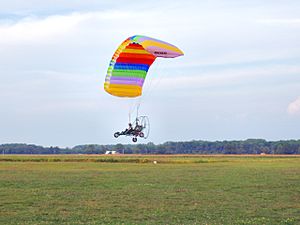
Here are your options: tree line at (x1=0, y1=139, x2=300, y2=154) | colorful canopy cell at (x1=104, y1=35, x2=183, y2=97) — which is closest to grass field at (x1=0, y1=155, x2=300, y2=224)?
colorful canopy cell at (x1=104, y1=35, x2=183, y2=97)

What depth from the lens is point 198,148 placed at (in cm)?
18250

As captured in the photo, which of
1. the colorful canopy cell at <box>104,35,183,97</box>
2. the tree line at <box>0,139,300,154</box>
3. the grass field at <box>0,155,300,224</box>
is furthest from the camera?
the tree line at <box>0,139,300,154</box>

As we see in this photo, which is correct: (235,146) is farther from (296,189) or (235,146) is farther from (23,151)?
(296,189)

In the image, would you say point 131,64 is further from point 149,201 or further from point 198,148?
point 198,148

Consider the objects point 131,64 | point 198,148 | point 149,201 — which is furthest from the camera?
point 198,148

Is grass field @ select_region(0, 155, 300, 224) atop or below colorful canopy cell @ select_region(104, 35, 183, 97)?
below

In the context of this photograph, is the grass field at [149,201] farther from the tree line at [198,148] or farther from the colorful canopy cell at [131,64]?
the tree line at [198,148]

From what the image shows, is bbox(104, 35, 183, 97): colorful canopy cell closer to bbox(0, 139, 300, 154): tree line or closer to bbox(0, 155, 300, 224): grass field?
bbox(0, 155, 300, 224): grass field

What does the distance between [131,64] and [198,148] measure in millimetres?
156271

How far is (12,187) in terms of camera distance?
106 feet

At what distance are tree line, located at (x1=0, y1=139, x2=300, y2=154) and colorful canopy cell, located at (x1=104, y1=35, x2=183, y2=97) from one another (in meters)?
133

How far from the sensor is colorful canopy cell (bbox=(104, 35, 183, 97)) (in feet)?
85.9

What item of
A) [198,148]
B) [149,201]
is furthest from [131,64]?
[198,148]

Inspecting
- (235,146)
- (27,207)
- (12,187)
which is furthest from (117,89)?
(235,146)
